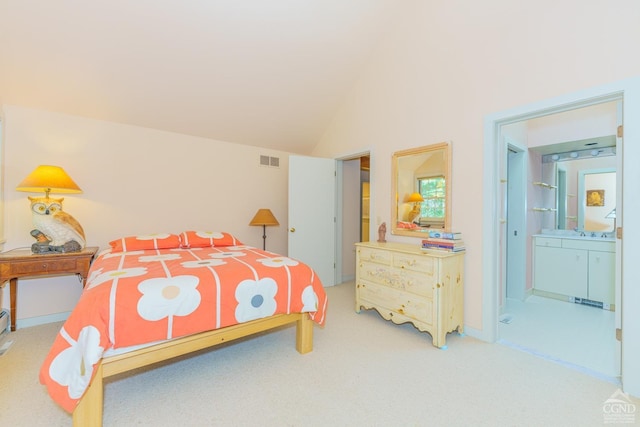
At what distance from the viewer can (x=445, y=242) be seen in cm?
267

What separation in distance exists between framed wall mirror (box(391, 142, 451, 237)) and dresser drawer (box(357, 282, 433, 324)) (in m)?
0.75

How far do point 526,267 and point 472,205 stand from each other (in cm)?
203

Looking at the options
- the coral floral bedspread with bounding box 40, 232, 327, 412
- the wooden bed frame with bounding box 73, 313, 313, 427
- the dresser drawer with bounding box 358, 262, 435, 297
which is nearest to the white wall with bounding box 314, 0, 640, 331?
the dresser drawer with bounding box 358, 262, 435, 297

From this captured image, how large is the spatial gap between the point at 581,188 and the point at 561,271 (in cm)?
124

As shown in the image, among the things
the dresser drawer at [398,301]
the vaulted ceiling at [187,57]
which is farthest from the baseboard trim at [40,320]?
the dresser drawer at [398,301]

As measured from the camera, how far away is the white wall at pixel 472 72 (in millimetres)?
2078

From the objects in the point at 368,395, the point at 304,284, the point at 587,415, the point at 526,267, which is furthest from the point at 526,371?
the point at 526,267

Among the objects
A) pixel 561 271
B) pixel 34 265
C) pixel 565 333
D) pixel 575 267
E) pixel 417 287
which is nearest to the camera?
pixel 34 265

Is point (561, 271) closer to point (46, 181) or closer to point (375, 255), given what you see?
point (375, 255)

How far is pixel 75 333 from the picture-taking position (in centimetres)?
151

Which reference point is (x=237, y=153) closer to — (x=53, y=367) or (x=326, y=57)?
(x=326, y=57)

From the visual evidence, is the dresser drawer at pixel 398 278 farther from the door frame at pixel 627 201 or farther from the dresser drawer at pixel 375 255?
the door frame at pixel 627 201

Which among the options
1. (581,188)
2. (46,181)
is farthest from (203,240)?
(581,188)

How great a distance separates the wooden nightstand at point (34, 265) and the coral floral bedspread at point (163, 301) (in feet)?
0.88
